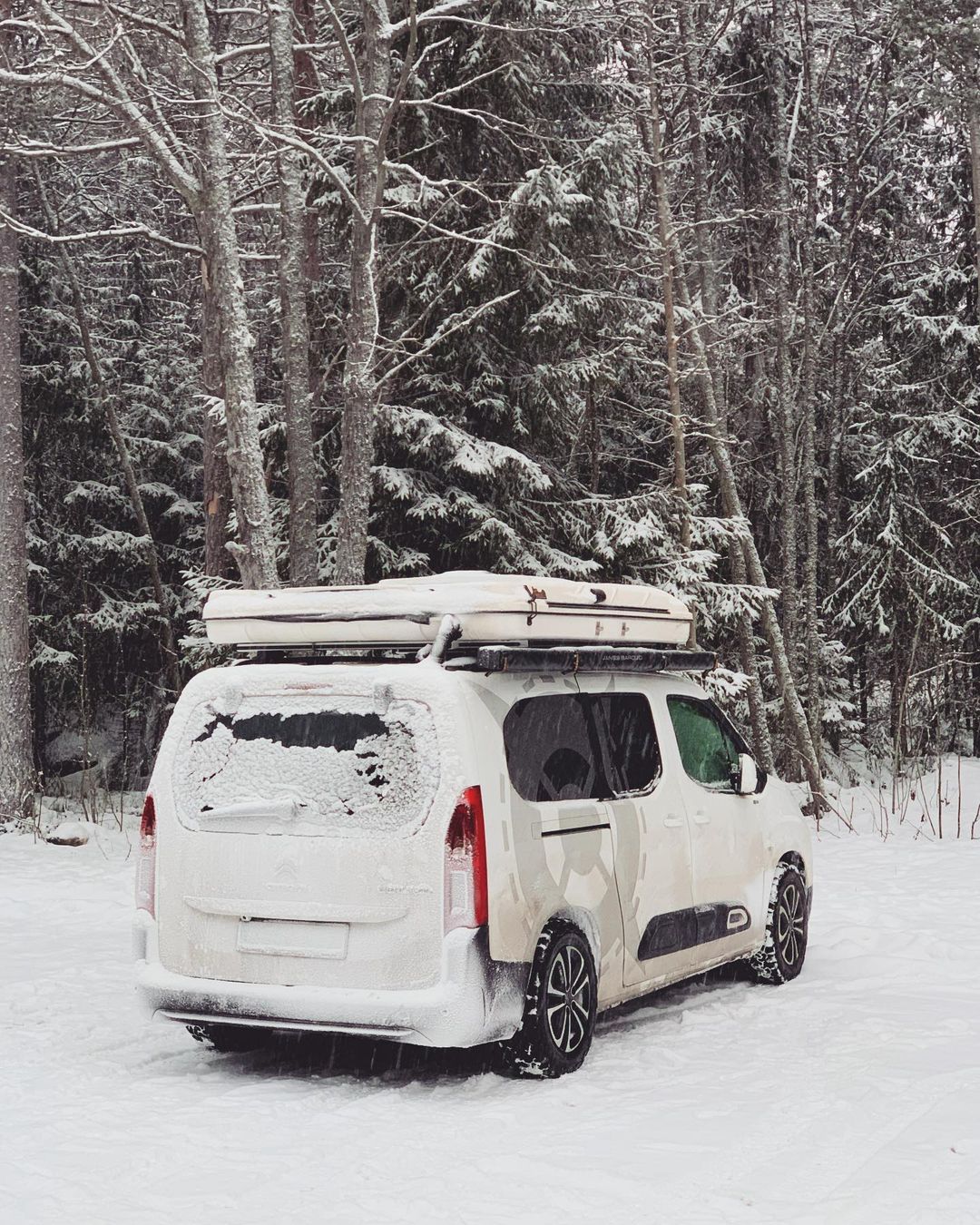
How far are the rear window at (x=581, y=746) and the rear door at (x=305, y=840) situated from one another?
21.8 inches

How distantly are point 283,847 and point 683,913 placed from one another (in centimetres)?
236

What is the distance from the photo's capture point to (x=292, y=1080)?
6.10 metres

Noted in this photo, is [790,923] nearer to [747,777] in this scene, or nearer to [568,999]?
[747,777]

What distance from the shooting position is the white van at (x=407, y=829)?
5.70 meters

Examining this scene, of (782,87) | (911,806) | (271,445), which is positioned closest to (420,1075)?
(271,445)

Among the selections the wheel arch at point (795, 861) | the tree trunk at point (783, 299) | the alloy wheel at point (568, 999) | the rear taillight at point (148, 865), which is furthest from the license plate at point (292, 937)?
the tree trunk at point (783, 299)

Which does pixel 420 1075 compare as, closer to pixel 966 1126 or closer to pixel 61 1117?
pixel 61 1117

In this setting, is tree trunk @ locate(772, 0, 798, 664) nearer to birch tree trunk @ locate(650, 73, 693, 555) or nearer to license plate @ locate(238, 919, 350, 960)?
birch tree trunk @ locate(650, 73, 693, 555)

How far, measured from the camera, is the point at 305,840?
5.85m

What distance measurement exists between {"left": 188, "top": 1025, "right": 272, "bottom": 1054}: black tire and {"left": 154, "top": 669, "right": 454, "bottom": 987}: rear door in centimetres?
65

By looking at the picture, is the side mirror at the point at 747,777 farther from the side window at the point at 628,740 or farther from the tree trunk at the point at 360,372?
the tree trunk at the point at 360,372

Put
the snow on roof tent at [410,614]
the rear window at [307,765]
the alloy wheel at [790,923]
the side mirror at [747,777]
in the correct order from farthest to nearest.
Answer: the alloy wheel at [790,923] → the side mirror at [747,777] → the snow on roof tent at [410,614] → the rear window at [307,765]

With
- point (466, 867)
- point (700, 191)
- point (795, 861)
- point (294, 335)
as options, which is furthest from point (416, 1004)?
point (700, 191)

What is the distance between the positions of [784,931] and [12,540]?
41.0 ft
